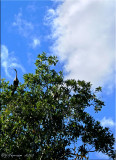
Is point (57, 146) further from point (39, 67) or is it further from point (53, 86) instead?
point (39, 67)

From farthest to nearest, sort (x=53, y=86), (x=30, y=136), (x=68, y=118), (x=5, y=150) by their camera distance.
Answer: (x=53, y=86) < (x=68, y=118) < (x=30, y=136) < (x=5, y=150)

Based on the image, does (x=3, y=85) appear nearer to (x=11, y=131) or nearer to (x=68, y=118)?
(x=11, y=131)

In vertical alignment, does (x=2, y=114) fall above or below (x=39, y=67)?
below

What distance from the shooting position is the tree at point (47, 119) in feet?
62.4

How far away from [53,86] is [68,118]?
342cm

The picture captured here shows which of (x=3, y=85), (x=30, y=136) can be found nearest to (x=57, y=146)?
(x=30, y=136)

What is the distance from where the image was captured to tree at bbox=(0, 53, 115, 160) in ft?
62.4

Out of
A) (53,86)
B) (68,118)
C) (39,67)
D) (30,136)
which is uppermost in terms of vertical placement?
(39,67)

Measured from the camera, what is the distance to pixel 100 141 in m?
21.0

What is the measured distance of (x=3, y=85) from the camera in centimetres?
2220

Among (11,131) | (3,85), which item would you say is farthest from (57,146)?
(3,85)

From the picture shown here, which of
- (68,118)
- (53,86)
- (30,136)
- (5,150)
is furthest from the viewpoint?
(53,86)

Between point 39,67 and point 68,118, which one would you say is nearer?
point 68,118

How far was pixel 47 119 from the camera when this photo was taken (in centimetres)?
2034
